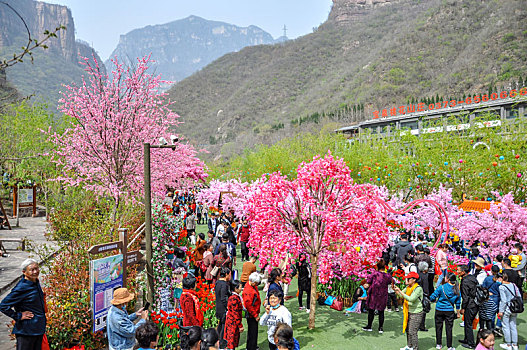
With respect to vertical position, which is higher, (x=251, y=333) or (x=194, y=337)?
(x=194, y=337)

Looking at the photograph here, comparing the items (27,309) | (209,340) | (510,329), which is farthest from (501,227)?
(27,309)

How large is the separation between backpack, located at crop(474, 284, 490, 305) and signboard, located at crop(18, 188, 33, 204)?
24.6 metres

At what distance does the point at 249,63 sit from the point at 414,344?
146 metres

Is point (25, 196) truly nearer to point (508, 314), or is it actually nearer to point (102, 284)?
point (102, 284)

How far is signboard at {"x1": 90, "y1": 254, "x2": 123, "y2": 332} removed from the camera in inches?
251

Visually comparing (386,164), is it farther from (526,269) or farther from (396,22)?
(396,22)

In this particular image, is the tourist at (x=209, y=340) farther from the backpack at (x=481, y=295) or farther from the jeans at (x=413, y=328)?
the backpack at (x=481, y=295)

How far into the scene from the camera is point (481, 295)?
7.21 metres

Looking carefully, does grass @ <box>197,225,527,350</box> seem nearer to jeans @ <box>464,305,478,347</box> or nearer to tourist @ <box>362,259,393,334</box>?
jeans @ <box>464,305,478,347</box>

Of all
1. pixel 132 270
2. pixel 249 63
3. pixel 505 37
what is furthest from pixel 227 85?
pixel 132 270

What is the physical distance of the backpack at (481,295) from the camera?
7.20m

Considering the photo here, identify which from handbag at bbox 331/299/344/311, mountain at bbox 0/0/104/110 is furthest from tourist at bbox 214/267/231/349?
mountain at bbox 0/0/104/110

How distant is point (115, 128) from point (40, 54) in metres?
146

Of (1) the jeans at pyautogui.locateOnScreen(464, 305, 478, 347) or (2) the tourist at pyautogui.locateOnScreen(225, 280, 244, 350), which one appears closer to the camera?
(2) the tourist at pyautogui.locateOnScreen(225, 280, 244, 350)
